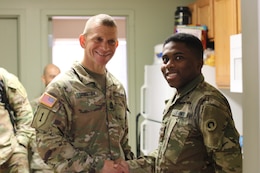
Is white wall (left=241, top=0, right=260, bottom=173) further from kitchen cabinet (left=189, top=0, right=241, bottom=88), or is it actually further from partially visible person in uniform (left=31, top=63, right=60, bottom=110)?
partially visible person in uniform (left=31, top=63, right=60, bottom=110)

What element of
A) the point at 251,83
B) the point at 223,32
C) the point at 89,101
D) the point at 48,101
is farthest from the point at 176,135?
the point at 223,32

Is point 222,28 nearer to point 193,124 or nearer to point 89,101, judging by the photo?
point 89,101

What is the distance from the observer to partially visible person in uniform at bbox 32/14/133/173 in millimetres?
1725

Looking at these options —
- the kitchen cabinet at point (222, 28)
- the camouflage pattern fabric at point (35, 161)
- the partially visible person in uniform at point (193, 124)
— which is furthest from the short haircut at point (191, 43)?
the camouflage pattern fabric at point (35, 161)

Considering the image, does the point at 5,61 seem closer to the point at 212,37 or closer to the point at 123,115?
the point at 212,37

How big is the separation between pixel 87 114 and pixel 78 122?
0.06m

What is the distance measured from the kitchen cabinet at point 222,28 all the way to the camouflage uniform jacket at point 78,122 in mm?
1371

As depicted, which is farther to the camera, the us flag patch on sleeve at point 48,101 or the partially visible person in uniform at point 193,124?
the us flag patch on sleeve at point 48,101

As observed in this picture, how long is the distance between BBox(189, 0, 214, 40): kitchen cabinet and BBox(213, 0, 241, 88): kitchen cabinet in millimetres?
178

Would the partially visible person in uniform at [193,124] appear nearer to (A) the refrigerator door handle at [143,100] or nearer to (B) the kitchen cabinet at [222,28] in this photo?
(B) the kitchen cabinet at [222,28]

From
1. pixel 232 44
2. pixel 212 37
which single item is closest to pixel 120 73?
pixel 212 37

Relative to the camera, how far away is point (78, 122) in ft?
5.92

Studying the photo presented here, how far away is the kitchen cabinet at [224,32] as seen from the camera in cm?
295

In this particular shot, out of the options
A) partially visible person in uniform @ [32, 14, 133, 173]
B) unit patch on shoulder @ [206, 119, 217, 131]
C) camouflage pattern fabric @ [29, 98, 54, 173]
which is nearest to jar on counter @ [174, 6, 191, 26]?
camouflage pattern fabric @ [29, 98, 54, 173]
